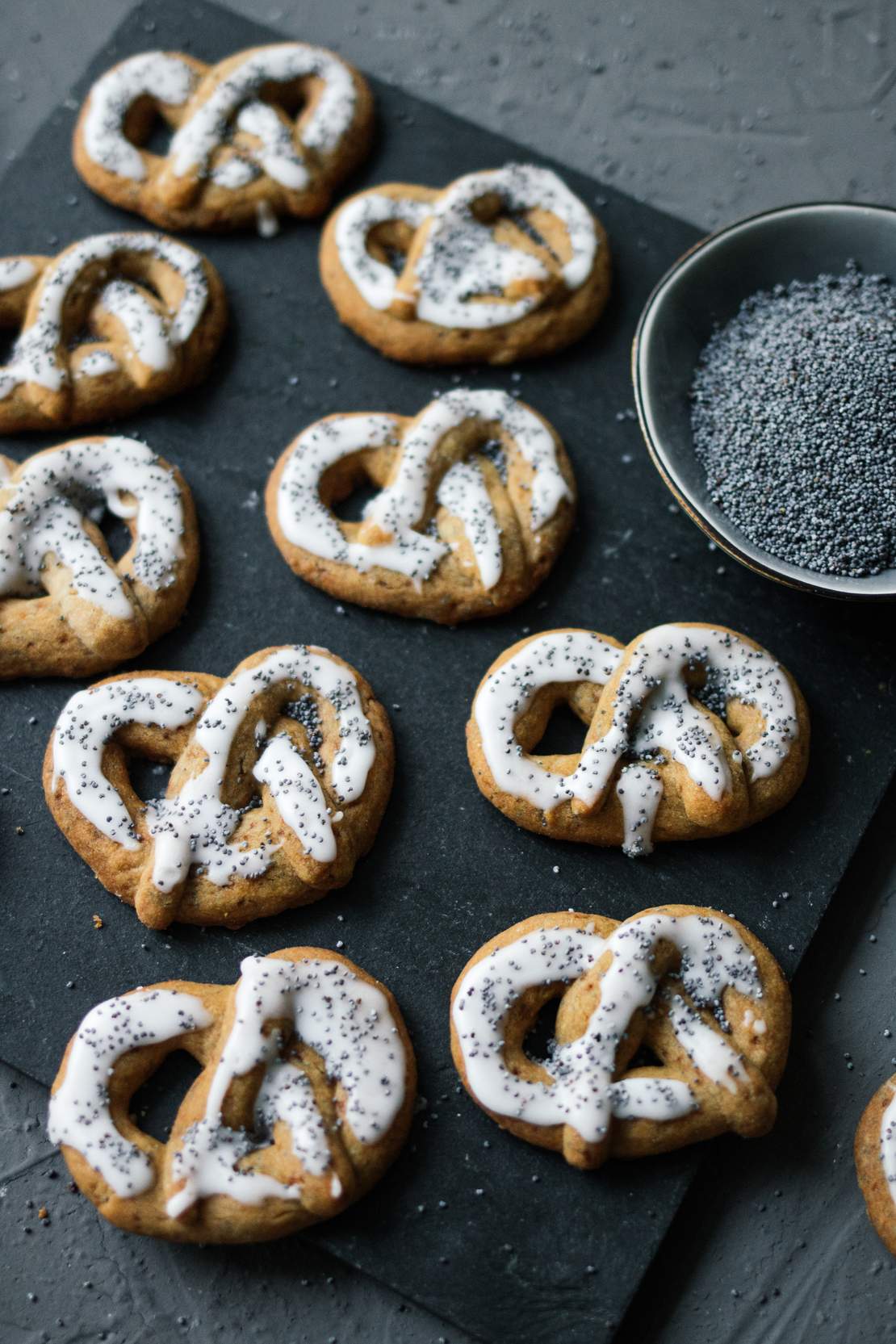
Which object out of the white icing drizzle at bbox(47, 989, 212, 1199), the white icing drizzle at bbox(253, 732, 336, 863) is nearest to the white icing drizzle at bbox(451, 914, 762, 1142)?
the white icing drizzle at bbox(253, 732, 336, 863)

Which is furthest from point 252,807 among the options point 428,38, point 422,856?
point 428,38

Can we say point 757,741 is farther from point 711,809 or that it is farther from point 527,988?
point 527,988

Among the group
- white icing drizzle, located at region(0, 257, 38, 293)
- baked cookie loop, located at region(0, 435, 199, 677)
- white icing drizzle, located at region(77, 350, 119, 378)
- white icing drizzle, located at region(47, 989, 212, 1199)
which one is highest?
white icing drizzle, located at region(0, 257, 38, 293)

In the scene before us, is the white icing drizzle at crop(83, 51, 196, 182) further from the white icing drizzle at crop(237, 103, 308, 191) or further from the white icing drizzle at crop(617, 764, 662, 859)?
the white icing drizzle at crop(617, 764, 662, 859)

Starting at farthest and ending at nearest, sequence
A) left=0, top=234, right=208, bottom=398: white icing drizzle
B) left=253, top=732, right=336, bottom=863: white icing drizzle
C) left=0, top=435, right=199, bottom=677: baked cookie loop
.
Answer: left=0, top=234, right=208, bottom=398: white icing drizzle → left=0, top=435, right=199, bottom=677: baked cookie loop → left=253, top=732, right=336, bottom=863: white icing drizzle

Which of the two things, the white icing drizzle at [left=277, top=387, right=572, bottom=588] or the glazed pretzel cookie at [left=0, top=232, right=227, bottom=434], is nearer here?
the white icing drizzle at [left=277, top=387, right=572, bottom=588]

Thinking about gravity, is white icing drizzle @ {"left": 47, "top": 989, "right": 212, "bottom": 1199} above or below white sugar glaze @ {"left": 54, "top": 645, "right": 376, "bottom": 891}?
below

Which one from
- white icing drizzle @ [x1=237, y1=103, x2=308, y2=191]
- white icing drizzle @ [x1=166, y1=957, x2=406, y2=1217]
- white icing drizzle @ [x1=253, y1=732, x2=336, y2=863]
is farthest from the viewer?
white icing drizzle @ [x1=237, y1=103, x2=308, y2=191]
